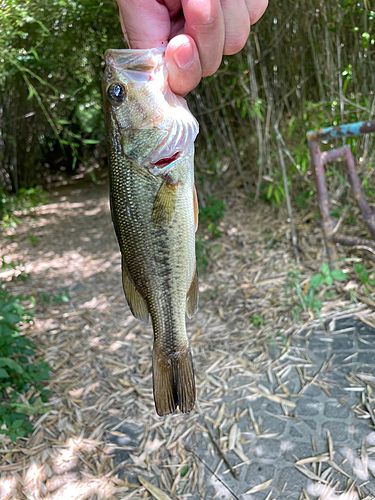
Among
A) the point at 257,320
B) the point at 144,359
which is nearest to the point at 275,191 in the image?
the point at 257,320

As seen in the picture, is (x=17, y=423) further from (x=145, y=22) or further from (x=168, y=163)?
(x=145, y=22)

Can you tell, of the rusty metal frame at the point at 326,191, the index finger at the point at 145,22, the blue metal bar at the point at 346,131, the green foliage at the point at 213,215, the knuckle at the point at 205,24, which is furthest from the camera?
the green foliage at the point at 213,215

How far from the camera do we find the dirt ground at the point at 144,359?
85.9 inches

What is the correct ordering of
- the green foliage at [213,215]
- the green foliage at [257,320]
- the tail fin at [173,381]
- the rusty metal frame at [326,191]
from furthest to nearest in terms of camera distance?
the green foliage at [213,215]
the green foliage at [257,320]
the rusty metal frame at [326,191]
the tail fin at [173,381]

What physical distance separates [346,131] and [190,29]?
1924mm

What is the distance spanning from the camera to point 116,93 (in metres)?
1.17

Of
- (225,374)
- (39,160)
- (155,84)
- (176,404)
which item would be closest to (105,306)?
(225,374)

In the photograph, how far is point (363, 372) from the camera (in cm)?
241

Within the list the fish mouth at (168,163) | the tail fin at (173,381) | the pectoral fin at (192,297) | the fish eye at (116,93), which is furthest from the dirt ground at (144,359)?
the fish eye at (116,93)

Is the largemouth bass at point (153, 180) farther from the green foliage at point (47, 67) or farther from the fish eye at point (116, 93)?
the green foliage at point (47, 67)

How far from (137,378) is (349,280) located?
1821 mm

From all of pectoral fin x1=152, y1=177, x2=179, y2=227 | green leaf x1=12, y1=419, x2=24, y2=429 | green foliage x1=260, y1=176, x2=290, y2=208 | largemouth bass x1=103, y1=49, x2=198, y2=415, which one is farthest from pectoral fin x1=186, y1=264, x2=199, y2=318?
green foliage x1=260, y1=176, x2=290, y2=208

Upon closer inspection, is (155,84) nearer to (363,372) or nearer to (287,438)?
(287,438)

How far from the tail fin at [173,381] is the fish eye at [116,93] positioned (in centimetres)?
79
